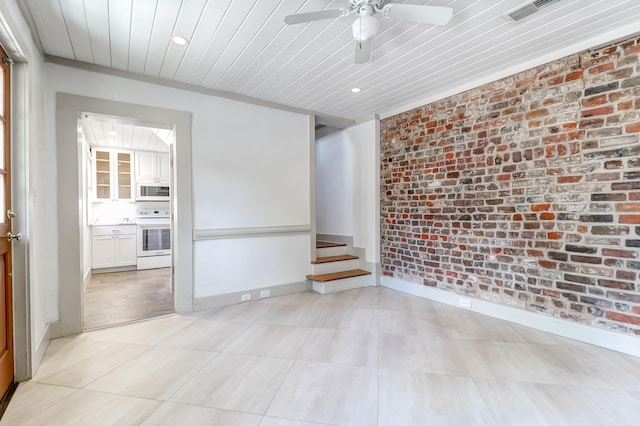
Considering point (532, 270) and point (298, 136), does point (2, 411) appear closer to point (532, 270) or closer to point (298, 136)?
point (298, 136)

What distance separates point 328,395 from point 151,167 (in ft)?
19.7

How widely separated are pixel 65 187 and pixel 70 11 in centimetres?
148

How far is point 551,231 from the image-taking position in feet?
8.63

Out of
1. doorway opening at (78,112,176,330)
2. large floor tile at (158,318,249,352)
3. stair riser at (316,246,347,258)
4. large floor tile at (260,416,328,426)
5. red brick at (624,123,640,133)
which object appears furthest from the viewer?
doorway opening at (78,112,176,330)

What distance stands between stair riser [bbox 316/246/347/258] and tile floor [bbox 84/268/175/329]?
213 centimetres

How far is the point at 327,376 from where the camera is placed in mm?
1974

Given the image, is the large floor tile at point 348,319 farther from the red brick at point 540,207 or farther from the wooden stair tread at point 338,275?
the red brick at point 540,207

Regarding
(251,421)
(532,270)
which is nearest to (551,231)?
(532,270)

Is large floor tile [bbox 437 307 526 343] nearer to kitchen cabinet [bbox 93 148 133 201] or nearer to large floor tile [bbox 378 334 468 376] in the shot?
large floor tile [bbox 378 334 468 376]

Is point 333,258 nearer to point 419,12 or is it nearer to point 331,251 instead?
point 331,251

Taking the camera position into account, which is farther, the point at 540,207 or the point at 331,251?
the point at 331,251

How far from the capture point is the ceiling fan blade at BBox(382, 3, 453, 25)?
1.66 m

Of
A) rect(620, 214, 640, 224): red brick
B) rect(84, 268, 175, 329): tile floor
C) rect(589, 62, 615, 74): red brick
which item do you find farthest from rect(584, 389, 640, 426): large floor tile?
rect(84, 268, 175, 329): tile floor

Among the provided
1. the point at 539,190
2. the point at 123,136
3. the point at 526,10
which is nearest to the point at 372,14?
the point at 526,10
